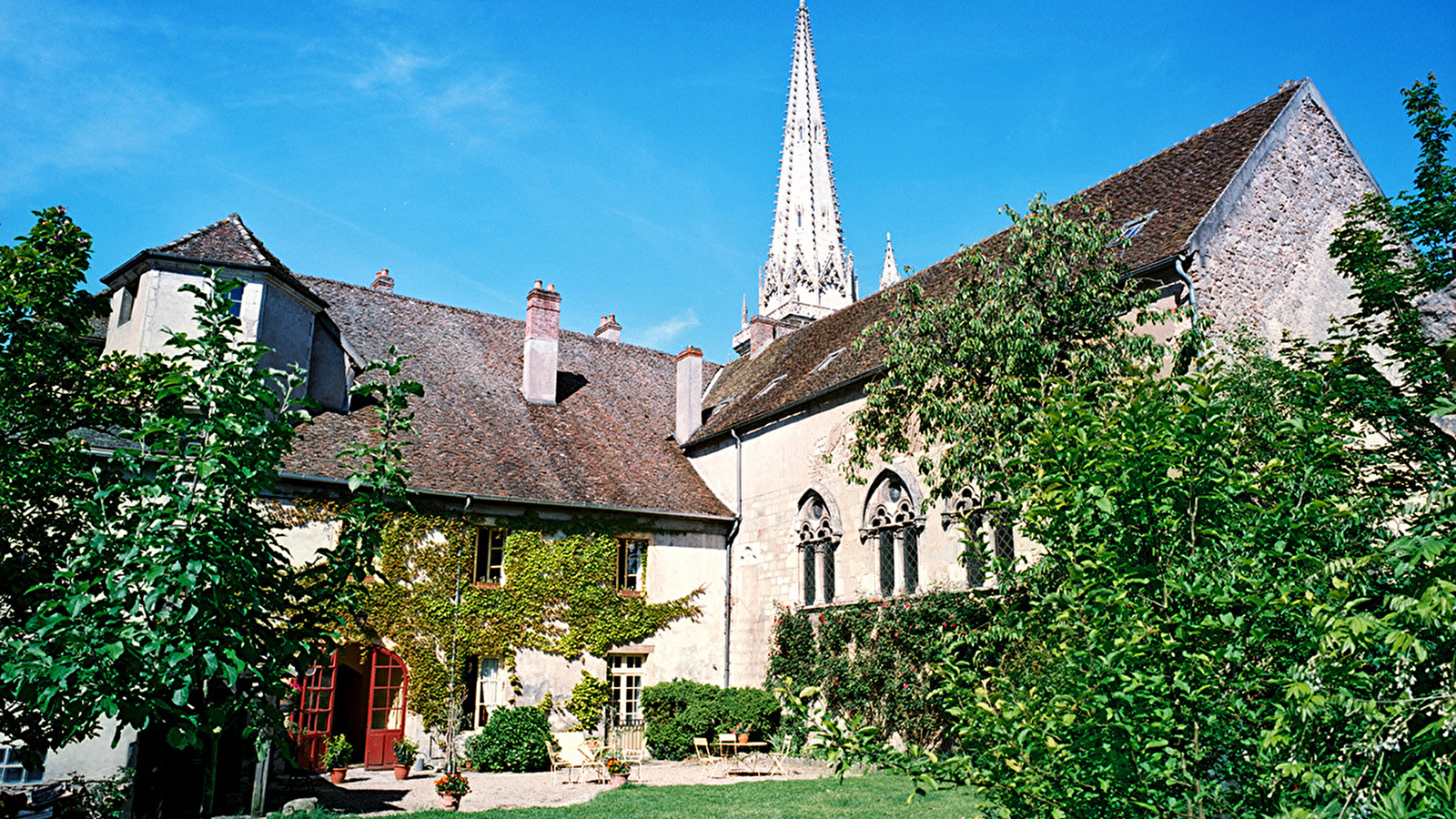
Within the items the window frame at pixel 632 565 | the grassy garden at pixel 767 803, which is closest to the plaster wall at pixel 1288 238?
the grassy garden at pixel 767 803

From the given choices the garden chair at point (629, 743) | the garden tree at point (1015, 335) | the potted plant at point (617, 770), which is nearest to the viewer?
the garden tree at point (1015, 335)

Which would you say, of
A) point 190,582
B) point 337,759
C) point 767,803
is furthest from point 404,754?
point 190,582

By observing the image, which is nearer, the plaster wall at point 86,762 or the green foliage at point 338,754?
the plaster wall at point 86,762

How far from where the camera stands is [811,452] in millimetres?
19219

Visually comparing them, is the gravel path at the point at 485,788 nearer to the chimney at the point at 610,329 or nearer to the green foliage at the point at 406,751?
the green foliage at the point at 406,751

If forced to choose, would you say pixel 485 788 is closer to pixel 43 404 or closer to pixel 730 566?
pixel 730 566

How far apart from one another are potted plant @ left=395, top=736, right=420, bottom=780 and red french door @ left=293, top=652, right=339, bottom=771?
120 centimetres

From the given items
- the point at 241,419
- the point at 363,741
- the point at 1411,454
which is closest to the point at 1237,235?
the point at 1411,454

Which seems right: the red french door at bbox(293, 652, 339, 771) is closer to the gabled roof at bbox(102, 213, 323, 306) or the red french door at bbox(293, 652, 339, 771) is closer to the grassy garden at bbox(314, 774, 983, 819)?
the grassy garden at bbox(314, 774, 983, 819)

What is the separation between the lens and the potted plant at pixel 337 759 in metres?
14.6

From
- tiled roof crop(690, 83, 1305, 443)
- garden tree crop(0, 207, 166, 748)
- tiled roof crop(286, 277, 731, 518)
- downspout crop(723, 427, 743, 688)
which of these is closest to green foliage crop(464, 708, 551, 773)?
tiled roof crop(286, 277, 731, 518)

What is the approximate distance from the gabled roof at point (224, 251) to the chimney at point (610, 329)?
10.1 m

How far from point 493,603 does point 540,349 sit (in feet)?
21.9

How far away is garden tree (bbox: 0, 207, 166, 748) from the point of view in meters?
5.76
